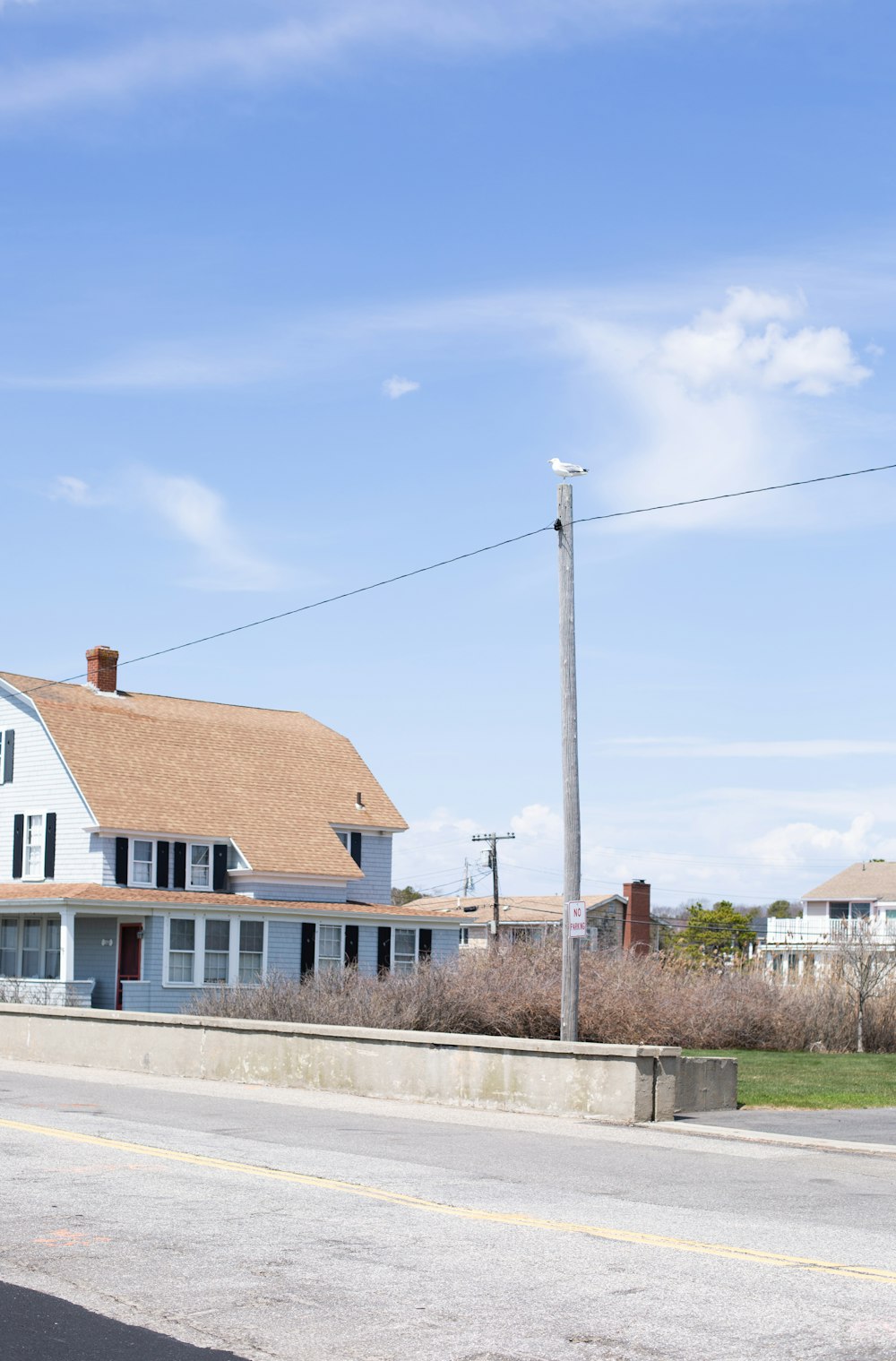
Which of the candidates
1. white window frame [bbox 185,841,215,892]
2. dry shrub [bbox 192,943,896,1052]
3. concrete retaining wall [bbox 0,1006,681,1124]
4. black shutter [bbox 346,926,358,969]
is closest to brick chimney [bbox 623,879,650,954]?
black shutter [bbox 346,926,358,969]

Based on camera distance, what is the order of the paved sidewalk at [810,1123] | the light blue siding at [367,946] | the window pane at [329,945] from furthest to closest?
the light blue siding at [367,946] < the window pane at [329,945] < the paved sidewalk at [810,1123]

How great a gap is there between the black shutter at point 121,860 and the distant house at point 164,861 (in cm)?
4

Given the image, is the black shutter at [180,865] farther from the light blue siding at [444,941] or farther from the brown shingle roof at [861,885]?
the brown shingle roof at [861,885]

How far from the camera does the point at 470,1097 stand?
17750mm

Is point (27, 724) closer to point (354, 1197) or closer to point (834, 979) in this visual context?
point (834, 979)

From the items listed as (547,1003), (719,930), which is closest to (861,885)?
(719,930)

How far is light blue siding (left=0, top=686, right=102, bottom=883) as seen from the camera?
135 ft

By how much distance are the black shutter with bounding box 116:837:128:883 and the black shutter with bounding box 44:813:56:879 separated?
2.09 m

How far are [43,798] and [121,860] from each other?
325 cm

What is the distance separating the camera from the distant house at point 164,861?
132 ft

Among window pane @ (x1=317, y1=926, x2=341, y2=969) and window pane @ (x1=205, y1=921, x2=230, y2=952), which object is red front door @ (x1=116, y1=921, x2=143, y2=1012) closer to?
window pane @ (x1=205, y1=921, x2=230, y2=952)

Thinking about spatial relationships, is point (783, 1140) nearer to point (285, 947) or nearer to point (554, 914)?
point (285, 947)

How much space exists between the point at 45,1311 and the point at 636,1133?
31.4 ft

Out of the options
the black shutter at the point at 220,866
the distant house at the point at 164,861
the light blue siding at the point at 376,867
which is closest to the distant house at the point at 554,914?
the light blue siding at the point at 376,867
